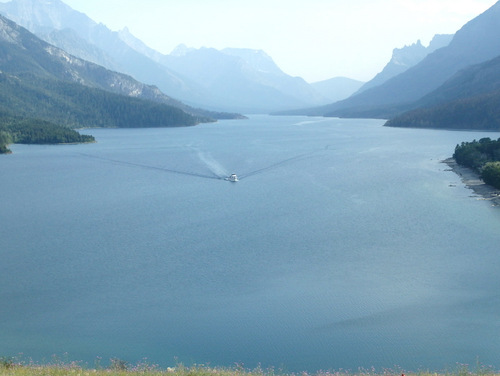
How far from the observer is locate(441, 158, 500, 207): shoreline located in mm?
44719

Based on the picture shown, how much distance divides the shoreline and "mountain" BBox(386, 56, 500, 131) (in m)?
59.1

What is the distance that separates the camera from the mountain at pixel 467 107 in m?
119

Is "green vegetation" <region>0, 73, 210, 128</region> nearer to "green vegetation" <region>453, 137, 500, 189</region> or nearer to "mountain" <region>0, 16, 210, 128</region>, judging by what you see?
"mountain" <region>0, 16, 210, 128</region>

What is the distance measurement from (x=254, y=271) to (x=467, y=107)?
364 ft

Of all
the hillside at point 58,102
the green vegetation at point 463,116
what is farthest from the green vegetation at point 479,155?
the hillside at point 58,102

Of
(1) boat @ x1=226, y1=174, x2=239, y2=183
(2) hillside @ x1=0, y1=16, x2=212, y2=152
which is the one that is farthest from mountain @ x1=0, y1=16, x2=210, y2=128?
(1) boat @ x1=226, y1=174, x2=239, y2=183

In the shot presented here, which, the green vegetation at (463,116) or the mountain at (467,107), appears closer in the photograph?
the green vegetation at (463,116)

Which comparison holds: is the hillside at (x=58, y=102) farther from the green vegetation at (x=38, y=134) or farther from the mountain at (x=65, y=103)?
the green vegetation at (x=38, y=134)

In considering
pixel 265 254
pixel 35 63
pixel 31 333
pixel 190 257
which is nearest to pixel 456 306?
pixel 265 254

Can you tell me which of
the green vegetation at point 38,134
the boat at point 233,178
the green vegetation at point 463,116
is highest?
the green vegetation at point 463,116

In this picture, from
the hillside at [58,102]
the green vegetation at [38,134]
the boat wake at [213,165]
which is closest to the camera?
the boat wake at [213,165]

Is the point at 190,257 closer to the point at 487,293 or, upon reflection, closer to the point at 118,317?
the point at 118,317

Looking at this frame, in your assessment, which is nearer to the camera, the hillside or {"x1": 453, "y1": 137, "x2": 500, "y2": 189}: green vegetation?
{"x1": 453, "y1": 137, "x2": 500, "y2": 189}: green vegetation

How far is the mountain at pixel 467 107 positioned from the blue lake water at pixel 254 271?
7209 centimetres
